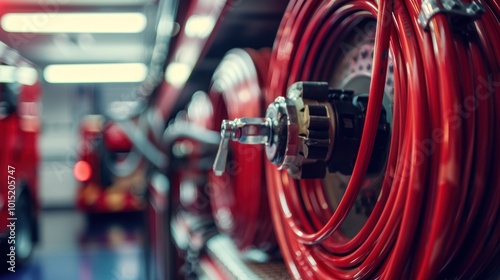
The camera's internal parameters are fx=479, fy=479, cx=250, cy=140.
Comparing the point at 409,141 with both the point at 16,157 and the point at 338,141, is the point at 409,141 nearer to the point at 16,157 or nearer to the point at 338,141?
the point at 338,141

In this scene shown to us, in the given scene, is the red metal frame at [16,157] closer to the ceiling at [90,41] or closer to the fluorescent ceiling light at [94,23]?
the ceiling at [90,41]

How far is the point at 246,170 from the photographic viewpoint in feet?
3.07

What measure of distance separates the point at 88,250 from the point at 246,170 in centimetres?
314

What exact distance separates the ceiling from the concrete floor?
1137 mm

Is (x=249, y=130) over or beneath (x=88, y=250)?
beneath

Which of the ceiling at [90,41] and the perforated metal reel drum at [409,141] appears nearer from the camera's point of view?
the perforated metal reel drum at [409,141]

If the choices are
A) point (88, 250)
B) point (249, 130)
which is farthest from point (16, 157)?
point (88, 250)

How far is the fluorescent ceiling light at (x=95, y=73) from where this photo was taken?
6139 millimetres

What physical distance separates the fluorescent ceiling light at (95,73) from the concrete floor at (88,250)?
1.81 meters

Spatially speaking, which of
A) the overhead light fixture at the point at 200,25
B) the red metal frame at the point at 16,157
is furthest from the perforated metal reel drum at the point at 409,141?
the red metal frame at the point at 16,157

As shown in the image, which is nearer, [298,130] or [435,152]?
[435,152]

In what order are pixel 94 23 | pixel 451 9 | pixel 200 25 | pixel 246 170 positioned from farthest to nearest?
pixel 94 23 → pixel 200 25 → pixel 246 170 → pixel 451 9

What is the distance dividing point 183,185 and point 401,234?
1.76 m

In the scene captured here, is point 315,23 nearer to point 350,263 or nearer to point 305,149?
point 305,149
